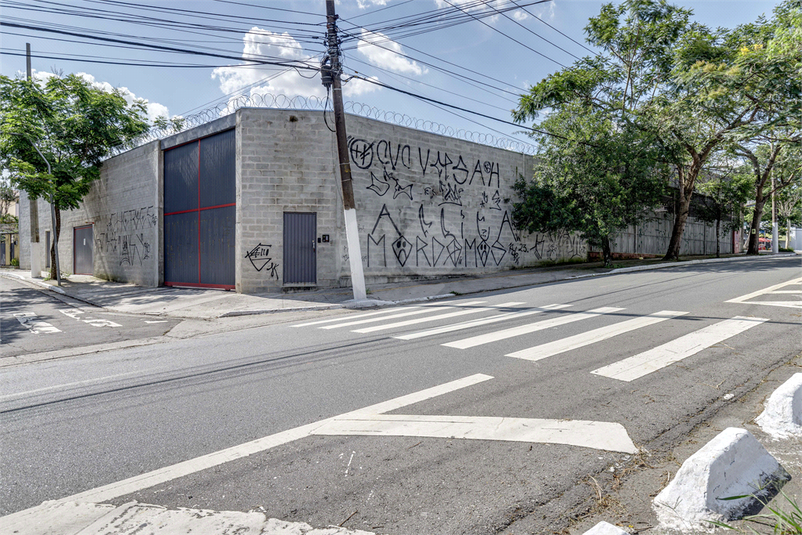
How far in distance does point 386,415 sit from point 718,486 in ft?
7.51

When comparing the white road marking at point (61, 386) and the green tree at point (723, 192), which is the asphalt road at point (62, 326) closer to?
the white road marking at point (61, 386)

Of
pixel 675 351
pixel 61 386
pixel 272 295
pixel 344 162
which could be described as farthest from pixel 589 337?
pixel 272 295

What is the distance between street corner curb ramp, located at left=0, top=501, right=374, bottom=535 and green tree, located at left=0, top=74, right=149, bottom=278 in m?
19.3

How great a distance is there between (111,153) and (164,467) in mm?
21903

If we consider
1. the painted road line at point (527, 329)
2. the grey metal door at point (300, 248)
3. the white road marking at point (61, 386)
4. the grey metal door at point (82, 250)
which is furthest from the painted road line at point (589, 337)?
the grey metal door at point (82, 250)

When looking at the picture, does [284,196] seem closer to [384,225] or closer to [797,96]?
[384,225]

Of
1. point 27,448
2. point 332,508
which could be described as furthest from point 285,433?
point 27,448

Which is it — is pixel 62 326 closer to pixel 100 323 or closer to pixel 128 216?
pixel 100 323

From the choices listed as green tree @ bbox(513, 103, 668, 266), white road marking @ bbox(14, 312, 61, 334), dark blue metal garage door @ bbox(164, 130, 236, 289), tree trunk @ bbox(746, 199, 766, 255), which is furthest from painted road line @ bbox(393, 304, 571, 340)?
tree trunk @ bbox(746, 199, 766, 255)

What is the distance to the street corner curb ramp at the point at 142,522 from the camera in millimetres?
2324

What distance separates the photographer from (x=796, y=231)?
53.8m

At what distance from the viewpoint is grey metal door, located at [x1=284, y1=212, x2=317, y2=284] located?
14000 mm

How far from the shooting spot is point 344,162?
1191cm

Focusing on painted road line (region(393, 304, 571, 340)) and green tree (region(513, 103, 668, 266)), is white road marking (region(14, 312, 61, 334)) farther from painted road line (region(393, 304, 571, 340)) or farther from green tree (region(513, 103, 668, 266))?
green tree (region(513, 103, 668, 266))
